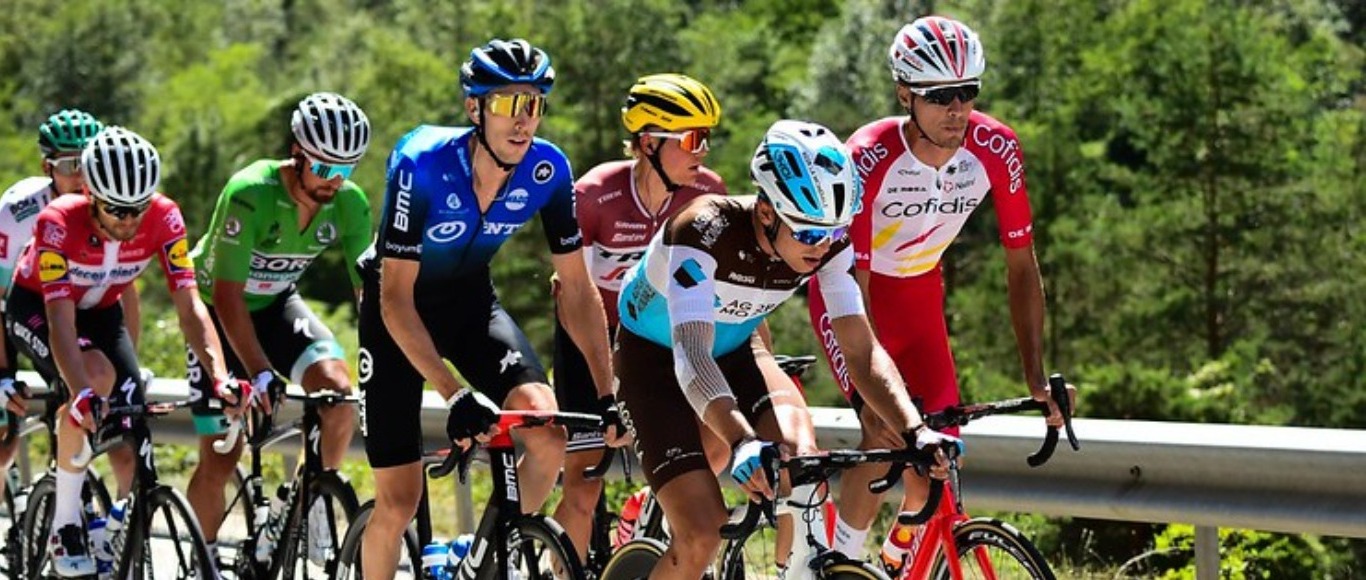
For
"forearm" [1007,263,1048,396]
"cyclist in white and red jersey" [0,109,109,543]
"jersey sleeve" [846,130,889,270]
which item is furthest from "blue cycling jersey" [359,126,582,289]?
"cyclist in white and red jersey" [0,109,109,543]

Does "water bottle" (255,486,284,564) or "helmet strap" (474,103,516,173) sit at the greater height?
"helmet strap" (474,103,516,173)

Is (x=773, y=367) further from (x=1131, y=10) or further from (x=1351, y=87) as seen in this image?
(x=1351, y=87)

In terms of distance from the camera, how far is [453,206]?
6.50 meters

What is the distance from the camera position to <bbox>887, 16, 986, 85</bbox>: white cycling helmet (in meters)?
6.73

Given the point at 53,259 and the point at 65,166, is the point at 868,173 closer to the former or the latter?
the point at 53,259

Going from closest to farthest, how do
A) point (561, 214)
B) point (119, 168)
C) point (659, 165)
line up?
point (561, 214) → point (659, 165) → point (119, 168)

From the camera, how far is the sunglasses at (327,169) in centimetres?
785

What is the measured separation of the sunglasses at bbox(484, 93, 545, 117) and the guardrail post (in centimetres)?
268

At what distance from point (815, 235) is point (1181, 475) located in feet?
6.85

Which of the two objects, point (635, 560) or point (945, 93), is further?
point (945, 93)

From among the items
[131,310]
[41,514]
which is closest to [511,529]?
[131,310]

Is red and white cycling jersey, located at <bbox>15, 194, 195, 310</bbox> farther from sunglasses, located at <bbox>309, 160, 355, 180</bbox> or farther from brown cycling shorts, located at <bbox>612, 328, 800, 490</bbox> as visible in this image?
brown cycling shorts, located at <bbox>612, 328, 800, 490</bbox>

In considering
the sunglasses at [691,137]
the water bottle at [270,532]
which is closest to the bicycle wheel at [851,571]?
the sunglasses at [691,137]

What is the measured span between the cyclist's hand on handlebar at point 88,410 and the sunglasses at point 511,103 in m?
2.40
